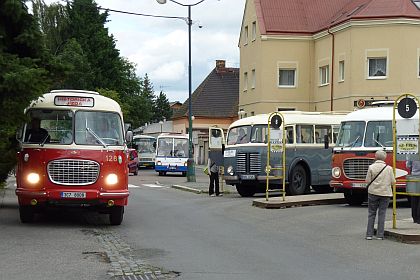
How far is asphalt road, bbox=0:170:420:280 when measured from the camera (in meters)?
9.98

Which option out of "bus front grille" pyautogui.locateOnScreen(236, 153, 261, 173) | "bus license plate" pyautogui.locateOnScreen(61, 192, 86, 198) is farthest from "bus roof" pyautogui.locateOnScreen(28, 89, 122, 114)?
"bus front grille" pyautogui.locateOnScreen(236, 153, 261, 173)

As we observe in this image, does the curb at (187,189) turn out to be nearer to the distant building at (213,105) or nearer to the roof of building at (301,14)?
the roof of building at (301,14)

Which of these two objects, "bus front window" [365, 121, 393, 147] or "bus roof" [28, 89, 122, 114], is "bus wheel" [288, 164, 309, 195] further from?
"bus roof" [28, 89, 122, 114]

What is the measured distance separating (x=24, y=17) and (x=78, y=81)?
4963 cm

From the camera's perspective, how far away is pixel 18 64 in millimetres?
14031

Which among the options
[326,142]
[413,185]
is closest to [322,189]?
[326,142]

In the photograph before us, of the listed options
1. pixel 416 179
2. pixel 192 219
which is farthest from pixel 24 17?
pixel 416 179

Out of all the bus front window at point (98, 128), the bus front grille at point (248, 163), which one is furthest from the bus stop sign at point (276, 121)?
the bus front window at point (98, 128)

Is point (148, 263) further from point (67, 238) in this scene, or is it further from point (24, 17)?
point (24, 17)

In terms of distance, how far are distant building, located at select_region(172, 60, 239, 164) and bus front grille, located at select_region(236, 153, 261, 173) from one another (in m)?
40.4

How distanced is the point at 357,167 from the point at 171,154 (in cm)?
2900

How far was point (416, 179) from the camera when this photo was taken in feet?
47.6

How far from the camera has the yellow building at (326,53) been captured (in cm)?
4069

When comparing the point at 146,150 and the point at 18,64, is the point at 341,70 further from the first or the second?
the point at 18,64
